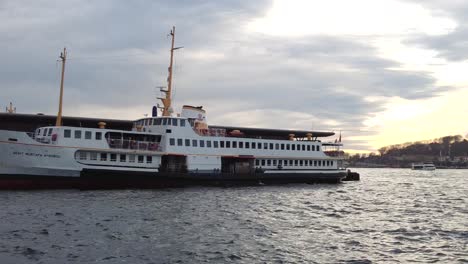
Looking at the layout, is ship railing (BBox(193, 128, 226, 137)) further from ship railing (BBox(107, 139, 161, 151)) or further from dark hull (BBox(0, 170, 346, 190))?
ship railing (BBox(107, 139, 161, 151))

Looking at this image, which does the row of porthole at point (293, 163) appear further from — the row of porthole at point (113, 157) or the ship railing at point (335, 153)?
the row of porthole at point (113, 157)

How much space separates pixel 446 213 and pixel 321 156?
82.4ft

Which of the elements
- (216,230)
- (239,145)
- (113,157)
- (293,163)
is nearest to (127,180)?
(113,157)

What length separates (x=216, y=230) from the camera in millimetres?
20375

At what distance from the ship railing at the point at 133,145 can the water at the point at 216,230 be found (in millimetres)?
6391

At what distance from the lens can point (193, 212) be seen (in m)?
25.3

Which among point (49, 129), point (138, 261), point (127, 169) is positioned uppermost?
point (49, 129)

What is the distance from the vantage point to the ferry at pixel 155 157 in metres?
33.8

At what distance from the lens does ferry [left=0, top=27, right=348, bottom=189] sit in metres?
33.8

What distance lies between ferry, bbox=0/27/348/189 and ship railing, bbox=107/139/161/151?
83mm

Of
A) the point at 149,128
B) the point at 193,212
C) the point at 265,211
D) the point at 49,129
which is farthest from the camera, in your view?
the point at 149,128

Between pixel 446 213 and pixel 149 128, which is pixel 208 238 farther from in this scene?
pixel 149 128

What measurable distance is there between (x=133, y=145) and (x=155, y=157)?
7.50 ft

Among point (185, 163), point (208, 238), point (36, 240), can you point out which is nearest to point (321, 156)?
point (185, 163)
